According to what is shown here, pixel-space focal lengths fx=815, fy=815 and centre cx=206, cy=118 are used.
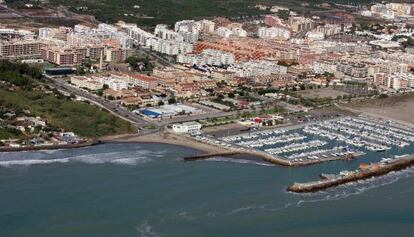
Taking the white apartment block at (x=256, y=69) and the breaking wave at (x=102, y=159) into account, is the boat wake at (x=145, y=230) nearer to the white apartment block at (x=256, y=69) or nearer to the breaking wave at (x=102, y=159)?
the breaking wave at (x=102, y=159)

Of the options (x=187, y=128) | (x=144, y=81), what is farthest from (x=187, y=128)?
(x=144, y=81)

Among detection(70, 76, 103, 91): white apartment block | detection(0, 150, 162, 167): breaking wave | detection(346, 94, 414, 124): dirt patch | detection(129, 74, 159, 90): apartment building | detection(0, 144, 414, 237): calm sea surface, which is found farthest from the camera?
detection(129, 74, 159, 90): apartment building

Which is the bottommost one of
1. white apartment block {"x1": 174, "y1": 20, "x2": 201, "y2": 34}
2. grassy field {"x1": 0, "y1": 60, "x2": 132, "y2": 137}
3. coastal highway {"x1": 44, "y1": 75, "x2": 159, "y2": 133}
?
coastal highway {"x1": 44, "y1": 75, "x2": 159, "y2": 133}

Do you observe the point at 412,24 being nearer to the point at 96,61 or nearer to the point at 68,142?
the point at 96,61

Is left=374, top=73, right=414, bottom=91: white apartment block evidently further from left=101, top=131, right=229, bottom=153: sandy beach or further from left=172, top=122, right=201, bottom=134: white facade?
left=101, top=131, right=229, bottom=153: sandy beach

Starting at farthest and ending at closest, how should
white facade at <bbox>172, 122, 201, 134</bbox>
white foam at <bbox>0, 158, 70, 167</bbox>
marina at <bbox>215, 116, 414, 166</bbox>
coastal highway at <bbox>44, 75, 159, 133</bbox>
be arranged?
coastal highway at <bbox>44, 75, 159, 133</bbox> → white facade at <bbox>172, 122, 201, 134</bbox> → marina at <bbox>215, 116, 414, 166</bbox> → white foam at <bbox>0, 158, 70, 167</bbox>

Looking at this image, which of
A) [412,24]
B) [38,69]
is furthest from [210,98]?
[412,24]

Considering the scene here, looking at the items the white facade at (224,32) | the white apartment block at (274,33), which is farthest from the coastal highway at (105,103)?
the white apartment block at (274,33)

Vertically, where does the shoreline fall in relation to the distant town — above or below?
below

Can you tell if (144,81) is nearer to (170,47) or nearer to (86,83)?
(86,83)

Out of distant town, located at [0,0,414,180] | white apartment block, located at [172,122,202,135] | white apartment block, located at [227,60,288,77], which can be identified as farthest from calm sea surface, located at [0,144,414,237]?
white apartment block, located at [227,60,288,77]
